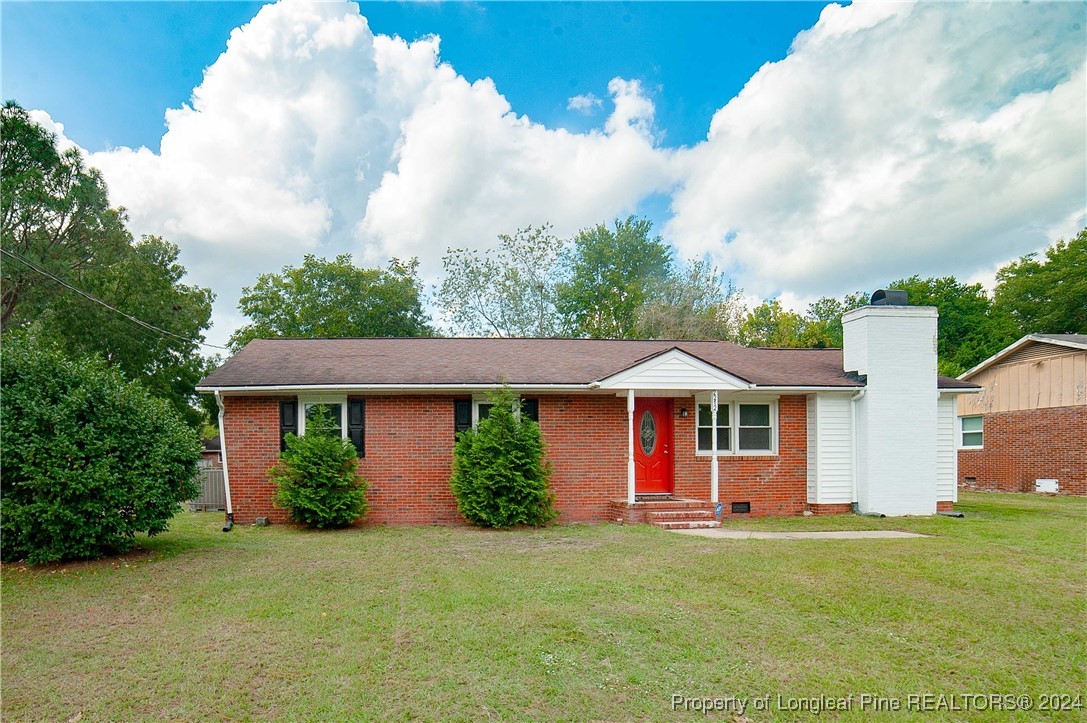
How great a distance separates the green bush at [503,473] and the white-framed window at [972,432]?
18233mm

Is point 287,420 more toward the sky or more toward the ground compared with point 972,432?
more toward the sky

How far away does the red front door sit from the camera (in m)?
13.2

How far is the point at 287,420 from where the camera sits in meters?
12.1

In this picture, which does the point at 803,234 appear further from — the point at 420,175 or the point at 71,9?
the point at 71,9

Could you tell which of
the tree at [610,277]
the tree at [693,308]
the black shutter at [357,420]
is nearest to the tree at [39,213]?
the black shutter at [357,420]

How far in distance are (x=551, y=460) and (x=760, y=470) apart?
4.50 m

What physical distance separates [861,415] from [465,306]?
27.5 m

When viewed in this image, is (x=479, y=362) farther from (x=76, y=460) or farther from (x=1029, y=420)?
(x=1029, y=420)

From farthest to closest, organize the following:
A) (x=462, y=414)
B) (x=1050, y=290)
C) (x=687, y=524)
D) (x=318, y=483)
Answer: (x=1050, y=290), (x=462, y=414), (x=687, y=524), (x=318, y=483)

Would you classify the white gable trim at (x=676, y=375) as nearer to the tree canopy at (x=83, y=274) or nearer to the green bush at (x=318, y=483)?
the green bush at (x=318, y=483)

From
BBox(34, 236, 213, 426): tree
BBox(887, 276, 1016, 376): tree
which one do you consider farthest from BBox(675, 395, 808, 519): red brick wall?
BBox(887, 276, 1016, 376): tree

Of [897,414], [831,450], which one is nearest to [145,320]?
[831,450]

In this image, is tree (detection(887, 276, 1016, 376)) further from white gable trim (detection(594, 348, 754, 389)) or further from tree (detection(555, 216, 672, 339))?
white gable trim (detection(594, 348, 754, 389))

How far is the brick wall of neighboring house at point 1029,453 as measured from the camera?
1816 centimetres
